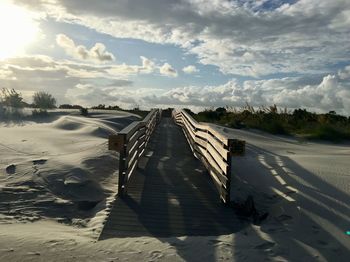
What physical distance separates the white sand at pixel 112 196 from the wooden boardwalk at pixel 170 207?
0.32m

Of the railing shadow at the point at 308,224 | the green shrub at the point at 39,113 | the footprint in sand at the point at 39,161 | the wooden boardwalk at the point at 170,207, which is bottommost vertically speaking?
the wooden boardwalk at the point at 170,207

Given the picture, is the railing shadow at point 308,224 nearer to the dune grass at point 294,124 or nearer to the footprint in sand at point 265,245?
the footprint in sand at point 265,245

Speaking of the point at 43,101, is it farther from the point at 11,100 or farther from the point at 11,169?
the point at 11,169

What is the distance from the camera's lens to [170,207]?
770 cm

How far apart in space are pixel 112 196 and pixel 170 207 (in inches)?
45.8

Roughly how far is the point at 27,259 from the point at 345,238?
383 cm

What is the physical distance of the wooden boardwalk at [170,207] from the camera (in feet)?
21.3

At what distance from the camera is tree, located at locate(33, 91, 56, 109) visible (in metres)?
27.9

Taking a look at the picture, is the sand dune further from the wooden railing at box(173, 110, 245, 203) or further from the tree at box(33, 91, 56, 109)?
the tree at box(33, 91, 56, 109)

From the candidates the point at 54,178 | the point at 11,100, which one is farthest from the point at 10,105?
the point at 54,178

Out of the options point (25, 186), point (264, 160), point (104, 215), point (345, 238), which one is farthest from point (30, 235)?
point (264, 160)

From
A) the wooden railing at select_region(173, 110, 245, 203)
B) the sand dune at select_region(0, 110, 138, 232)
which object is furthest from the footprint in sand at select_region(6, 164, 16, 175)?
the wooden railing at select_region(173, 110, 245, 203)

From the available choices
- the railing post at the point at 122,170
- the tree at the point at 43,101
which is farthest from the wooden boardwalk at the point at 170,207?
the tree at the point at 43,101

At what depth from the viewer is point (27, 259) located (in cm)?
495
